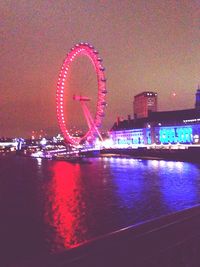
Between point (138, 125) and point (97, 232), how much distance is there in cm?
8911

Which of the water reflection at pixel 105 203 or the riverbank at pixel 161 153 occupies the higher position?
the riverbank at pixel 161 153

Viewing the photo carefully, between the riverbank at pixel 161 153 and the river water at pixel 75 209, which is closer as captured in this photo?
the river water at pixel 75 209

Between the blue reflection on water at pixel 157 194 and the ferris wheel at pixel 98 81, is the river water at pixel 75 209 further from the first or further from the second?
the ferris wheel at pixel 98 81

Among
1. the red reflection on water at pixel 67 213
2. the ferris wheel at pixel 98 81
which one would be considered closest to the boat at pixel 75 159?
the ferris wheel at pixel 98 81

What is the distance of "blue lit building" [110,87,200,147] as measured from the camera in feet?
267

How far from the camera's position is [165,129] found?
88875mm

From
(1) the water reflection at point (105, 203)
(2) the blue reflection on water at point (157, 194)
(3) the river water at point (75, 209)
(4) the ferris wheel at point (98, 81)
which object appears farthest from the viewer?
(4) the ferris wheel at point (98, 81)

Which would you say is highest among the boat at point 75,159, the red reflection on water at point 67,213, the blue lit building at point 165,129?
the blue lit building at point 165,129

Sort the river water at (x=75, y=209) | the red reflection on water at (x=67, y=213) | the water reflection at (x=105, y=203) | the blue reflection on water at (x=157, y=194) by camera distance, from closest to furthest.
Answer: the river water at (x=75, y=209)
the red reflection on water at (x=67, y=213)
the water reflection at (x=105, y=203)
the blue reflection on water at (x=157, y=194)

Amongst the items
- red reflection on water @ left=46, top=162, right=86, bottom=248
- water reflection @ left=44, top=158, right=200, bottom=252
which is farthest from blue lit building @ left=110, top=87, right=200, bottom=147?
red reflection on water @ left=46, top=162, right=86, bottom=248

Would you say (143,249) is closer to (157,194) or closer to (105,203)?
(105,203)

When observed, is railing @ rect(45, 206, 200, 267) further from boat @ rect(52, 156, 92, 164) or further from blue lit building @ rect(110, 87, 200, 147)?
blue lit building @ rect(110, 87, 200, 147)

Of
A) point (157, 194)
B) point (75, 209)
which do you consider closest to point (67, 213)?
point (75, 209)

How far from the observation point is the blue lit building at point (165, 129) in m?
81.3
